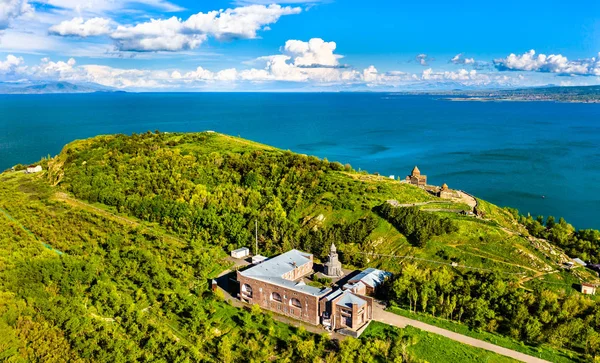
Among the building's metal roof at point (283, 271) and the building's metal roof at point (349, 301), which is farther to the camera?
the building's metal roof at point (283, 271)

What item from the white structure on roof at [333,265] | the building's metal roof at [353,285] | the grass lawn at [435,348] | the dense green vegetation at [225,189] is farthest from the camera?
the dense green vegetation at [225,189]

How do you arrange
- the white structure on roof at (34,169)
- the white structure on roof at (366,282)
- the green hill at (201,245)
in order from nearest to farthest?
the green hill at (201,245)
the white structure on roof at (366,282)
the white structure on roof at (34,169)

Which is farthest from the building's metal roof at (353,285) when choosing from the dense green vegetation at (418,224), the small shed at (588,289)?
the small shed at (588,289)

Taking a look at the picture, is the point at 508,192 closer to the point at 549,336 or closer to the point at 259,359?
the point at 549,336

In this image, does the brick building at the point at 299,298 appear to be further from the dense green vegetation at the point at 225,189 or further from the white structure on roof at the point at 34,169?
the white structure on roof at the point at 34,169

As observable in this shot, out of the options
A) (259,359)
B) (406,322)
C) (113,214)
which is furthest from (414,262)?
(113,214)
